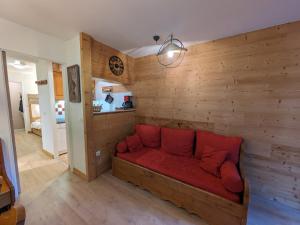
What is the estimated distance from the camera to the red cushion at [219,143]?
79.0 inches

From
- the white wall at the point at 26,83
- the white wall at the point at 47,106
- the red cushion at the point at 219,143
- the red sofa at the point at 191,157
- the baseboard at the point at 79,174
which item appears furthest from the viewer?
the white wall at the point at 26,83

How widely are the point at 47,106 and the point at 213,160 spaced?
A: 3.65m

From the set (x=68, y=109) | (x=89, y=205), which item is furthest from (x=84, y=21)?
(x=89, y=205)

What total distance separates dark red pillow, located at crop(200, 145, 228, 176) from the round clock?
2.28m

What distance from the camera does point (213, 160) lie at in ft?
6.29

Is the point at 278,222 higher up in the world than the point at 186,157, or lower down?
lower down

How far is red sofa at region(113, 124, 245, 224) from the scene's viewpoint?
5.25 ft

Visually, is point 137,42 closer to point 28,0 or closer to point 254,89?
point 28,0

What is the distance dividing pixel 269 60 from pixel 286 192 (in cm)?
184

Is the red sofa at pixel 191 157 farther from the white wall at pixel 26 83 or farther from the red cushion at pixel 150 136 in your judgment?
the white wall at pixel 26 83

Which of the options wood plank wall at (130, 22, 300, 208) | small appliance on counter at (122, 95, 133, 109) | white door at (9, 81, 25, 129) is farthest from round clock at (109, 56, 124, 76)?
white door at (9, 81, 25, 129)

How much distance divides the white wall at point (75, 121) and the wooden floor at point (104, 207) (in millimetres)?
370

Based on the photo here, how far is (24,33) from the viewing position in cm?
199

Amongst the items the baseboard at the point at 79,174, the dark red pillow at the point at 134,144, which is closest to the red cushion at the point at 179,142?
the dark red pillow at the point at 134,144
